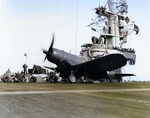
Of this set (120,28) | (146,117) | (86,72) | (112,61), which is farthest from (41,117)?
(120,28)

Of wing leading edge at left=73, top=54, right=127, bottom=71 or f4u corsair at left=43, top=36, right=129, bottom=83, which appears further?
f4u corsair at left=43, top=36, right=129, bottom=83

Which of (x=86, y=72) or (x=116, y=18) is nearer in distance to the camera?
(x=86, y=72)

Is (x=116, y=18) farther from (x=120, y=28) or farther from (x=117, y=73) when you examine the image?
(x=117, y=73)

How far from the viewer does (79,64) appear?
25.0 m

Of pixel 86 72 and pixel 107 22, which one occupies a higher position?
pixel 107 22

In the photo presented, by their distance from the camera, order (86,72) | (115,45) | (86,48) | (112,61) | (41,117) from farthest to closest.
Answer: (115,45) → (86,48) → (86,72) → (112,61) → (41,117)

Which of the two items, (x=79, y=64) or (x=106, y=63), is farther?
(x=79, y=64)

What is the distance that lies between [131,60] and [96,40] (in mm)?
9895

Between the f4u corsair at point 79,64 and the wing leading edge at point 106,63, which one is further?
the f4u corsair at point 79,64

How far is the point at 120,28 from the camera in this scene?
40.1m

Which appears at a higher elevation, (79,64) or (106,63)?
(106,63)

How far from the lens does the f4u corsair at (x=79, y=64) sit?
23466mm

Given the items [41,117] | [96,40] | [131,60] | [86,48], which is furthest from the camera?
[96,40]

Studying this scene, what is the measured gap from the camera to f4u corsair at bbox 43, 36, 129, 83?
2347cm
